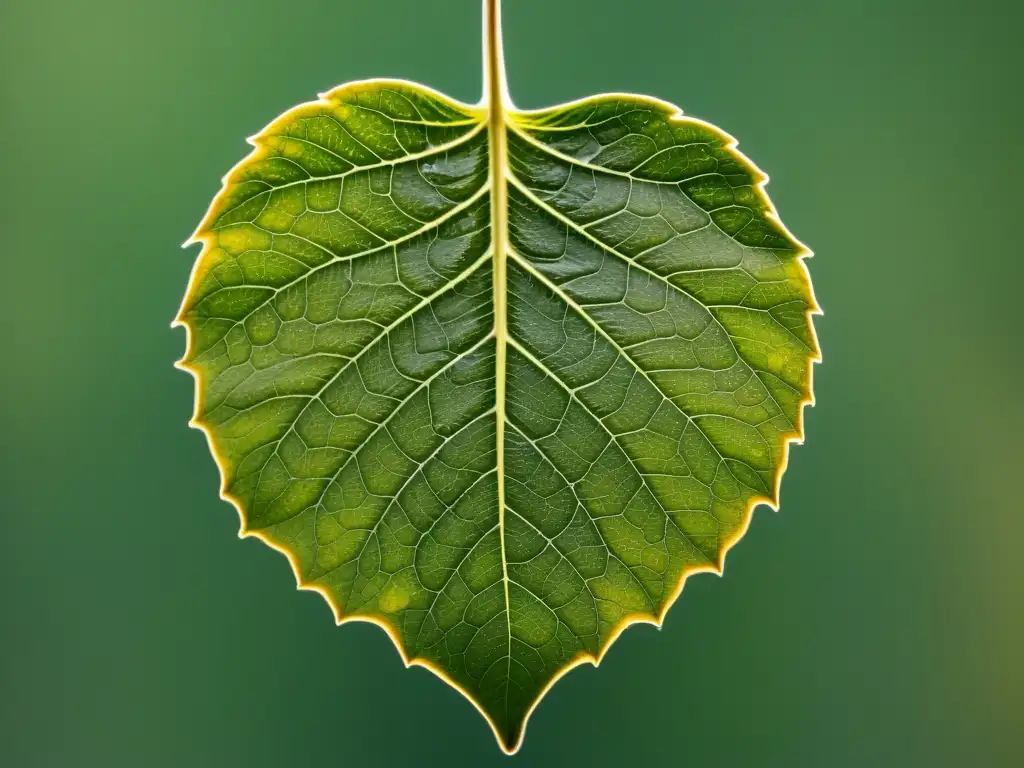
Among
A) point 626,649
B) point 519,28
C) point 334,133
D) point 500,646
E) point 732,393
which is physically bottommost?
point 626,649

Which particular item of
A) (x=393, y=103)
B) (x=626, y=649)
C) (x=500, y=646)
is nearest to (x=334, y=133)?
(x=393, y=103)

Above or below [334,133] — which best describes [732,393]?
below

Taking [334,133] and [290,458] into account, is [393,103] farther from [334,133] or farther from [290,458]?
[290,458]

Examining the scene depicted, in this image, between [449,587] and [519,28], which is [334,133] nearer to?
[449,587]

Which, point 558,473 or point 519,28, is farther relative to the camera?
point 519,28

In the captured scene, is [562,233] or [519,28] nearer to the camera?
[562,233]

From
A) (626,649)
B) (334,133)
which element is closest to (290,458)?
(334,133)
